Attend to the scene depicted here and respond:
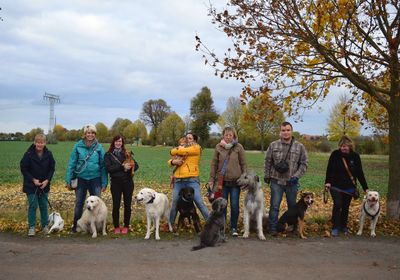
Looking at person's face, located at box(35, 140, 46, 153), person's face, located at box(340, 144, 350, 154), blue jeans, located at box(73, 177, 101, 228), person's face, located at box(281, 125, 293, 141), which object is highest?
person's face, located at box(281, 125, 293, 141)

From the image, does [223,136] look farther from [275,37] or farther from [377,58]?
[377,58]

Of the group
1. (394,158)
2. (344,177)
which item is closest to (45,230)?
(344,177)

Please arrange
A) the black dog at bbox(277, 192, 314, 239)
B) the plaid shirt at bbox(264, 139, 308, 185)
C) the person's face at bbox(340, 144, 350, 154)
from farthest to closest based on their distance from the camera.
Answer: the person's face at bbox(340, 144, 350, 154)
the plaid shirt at bbox(264, 139, 308, 185)
the black dog at bbox(277, 192, 314, 239)

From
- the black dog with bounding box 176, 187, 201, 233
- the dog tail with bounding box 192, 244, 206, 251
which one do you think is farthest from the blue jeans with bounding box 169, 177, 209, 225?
the dog tail with bounding box 192, 244, 206, 251

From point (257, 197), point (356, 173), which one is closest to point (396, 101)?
point (356, 173)

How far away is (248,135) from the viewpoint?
65.1 m

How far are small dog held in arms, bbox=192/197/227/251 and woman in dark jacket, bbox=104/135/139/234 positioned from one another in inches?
78.8

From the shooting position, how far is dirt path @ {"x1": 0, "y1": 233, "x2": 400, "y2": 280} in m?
5.77

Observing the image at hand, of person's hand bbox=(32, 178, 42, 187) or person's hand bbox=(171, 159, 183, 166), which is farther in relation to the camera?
person's hand bbox=(171, 159, 183, 166)

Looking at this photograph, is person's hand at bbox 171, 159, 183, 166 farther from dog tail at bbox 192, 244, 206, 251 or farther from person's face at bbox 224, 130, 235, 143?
dog tail at bbox 192, 244, 206, 251

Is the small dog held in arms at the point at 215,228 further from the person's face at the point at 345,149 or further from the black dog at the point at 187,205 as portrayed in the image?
the person's face at the point at 345,149

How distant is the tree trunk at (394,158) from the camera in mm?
9555

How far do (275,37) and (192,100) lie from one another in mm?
69487

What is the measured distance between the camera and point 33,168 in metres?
8.40
